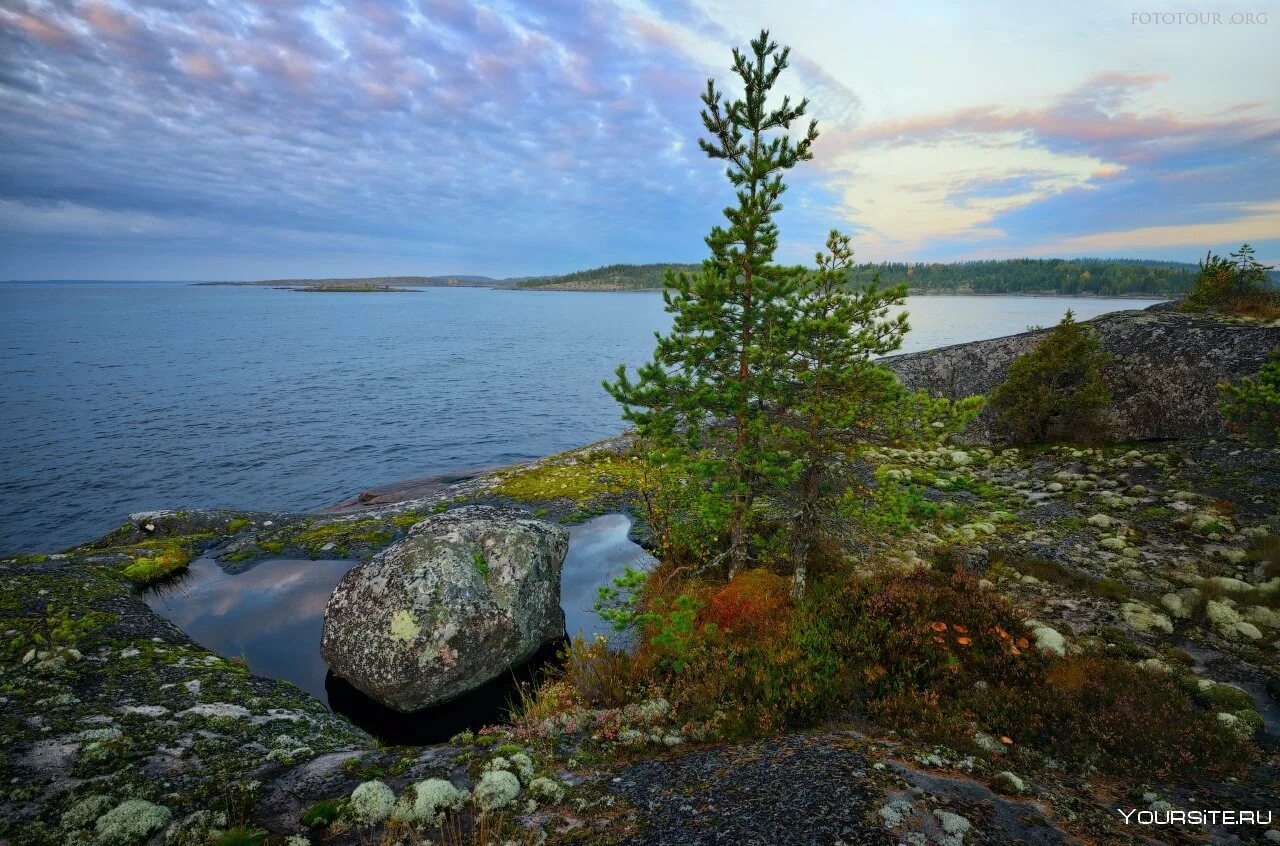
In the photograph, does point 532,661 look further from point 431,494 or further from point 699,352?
point 431,494

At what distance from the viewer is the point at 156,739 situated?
251 inches

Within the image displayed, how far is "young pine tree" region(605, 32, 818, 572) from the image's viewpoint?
27.7 feet

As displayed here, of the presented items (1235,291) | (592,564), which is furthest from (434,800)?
(1235,291)

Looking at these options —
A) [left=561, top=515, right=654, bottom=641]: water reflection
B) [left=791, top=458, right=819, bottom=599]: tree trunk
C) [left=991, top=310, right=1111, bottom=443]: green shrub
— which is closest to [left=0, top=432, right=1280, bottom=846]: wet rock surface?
[left=791, top=458, right=819, bottom=599]: tree trunk

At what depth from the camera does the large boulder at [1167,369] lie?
1659 centimetres

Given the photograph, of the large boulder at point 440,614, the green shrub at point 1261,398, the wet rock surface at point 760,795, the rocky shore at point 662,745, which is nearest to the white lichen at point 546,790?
the rocky shore at point 662,745

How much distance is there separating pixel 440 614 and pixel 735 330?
24.4 feet

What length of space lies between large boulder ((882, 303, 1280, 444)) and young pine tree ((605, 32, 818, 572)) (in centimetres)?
1590

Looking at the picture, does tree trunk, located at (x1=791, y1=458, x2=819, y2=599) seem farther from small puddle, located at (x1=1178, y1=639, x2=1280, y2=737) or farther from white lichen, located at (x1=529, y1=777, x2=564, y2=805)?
small puddle, located at (x1=1178, y1=639, x2=1280, y2=737)

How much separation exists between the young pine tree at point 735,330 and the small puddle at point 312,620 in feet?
16.1

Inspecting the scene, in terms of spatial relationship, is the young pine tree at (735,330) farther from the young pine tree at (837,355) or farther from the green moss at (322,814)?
the green moss at (322,814)

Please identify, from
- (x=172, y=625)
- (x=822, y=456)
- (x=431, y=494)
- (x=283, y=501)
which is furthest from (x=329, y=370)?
(x=822, y=456)

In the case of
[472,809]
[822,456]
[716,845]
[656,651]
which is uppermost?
[822,456]

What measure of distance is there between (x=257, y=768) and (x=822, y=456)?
8.85m
